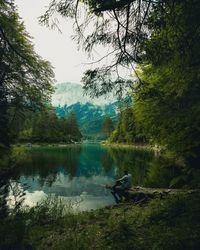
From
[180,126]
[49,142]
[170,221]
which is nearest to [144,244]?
[170,221]

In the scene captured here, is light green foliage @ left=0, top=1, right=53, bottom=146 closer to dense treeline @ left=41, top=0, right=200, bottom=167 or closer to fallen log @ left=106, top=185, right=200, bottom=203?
fallen log @ left=106, top=185, right=200, bottom=203

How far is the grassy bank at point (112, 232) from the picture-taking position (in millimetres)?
7172

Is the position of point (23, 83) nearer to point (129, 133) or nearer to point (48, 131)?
point (129, 133)

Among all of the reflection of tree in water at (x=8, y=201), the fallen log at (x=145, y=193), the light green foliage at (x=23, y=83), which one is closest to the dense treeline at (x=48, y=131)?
the light green foliage at (x=23, y=83)

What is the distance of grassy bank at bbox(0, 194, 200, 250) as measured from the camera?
7172mm

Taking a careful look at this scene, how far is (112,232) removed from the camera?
8.94 m

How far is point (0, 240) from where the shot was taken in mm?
8648

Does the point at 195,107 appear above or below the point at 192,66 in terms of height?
below

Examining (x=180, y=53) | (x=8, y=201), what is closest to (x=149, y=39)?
(x=180, y=53)

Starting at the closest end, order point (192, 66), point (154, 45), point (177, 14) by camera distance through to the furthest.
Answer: point (177, 14)
point (154, 45)
point (192, 66)

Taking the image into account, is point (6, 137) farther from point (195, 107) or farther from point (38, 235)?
point (195, 107)

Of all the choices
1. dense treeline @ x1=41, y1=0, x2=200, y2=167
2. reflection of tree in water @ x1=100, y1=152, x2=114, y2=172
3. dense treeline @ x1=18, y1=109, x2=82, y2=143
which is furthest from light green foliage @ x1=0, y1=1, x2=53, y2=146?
dense treeline @ x1=18, y1=109, x2=82, y2=143

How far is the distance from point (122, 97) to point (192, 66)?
214cm

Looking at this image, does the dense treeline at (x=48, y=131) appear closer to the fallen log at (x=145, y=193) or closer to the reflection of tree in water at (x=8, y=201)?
the reflection of tree in water at (x=8, y=201)
